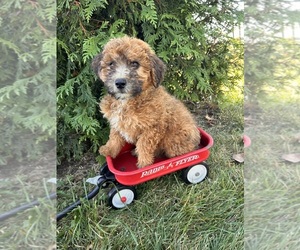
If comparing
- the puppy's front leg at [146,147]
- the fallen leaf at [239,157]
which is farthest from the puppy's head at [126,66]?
the fallen leaf at [239,157]

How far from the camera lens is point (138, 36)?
1.31 metres

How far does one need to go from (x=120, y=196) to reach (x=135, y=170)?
4.1 inches

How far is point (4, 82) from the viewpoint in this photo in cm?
81

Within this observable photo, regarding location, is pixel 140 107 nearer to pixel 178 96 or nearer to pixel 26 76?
pixel 178 96

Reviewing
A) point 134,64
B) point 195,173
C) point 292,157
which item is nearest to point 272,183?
point 292,157

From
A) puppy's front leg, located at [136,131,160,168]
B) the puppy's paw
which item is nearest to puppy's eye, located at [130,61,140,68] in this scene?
puppy's front leg, located at [136,131,160,168]

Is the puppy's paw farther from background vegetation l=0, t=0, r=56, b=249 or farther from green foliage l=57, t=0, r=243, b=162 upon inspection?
background vegetation l=0, t=0, r=56, b=249

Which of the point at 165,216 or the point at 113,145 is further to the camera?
the point at 113,145

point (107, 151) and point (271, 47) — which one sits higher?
point (271, 47)

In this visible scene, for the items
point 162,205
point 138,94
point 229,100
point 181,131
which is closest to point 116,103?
point 138,94

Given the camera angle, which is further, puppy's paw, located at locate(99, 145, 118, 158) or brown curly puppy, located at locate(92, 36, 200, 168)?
puppy's paw, located at locate(99, 145, 118, 158)

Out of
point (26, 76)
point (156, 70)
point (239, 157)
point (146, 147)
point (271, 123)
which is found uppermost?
point (26, 76)

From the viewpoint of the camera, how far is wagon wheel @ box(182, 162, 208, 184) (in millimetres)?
1262

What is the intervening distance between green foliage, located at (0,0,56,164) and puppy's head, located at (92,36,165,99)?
248 millimetres
